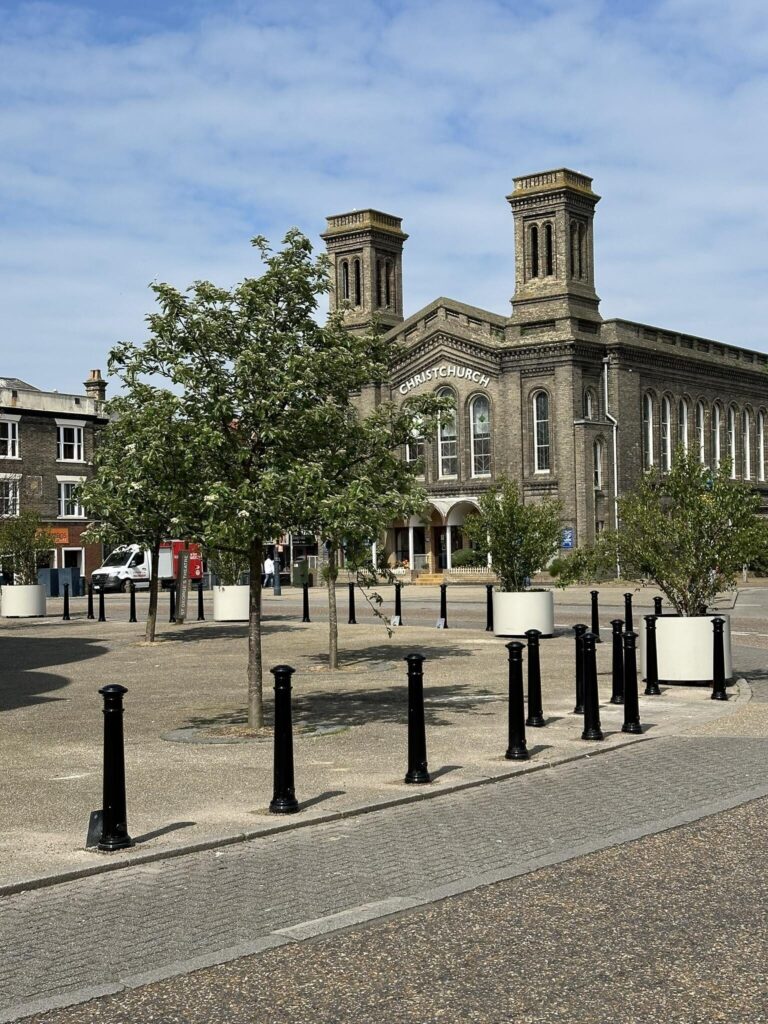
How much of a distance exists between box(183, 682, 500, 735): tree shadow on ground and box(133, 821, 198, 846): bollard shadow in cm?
414

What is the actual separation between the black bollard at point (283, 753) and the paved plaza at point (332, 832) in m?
0.15

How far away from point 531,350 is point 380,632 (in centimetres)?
4090

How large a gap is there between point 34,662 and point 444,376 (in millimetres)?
49497

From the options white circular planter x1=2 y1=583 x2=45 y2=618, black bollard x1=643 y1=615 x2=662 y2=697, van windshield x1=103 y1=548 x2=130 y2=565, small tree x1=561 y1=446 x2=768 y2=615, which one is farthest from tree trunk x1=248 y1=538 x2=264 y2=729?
van windshield x1=103 y1=548 x2=130 y2=565

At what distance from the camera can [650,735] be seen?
1139cm

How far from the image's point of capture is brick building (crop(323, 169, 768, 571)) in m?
62.8

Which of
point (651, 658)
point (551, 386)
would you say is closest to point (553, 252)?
point (551, 386)

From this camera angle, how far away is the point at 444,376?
67.2m

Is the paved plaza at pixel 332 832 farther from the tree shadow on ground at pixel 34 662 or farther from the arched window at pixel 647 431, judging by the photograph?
the arched window at pixel 647 431

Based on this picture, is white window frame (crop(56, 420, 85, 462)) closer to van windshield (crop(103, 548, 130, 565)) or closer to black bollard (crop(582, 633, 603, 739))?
van windshield (crop(103, 548, 130, 565))

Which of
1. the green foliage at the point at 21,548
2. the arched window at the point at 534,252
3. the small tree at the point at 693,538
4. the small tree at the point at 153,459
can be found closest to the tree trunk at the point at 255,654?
the small tree at the point at 153,459

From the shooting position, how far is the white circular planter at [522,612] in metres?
22.6

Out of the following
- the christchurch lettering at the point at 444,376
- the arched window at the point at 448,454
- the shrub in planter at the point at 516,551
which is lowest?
the shrub in planter at the point at 516,551

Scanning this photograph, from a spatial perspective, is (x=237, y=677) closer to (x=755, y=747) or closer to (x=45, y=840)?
(x=755, y=747)
